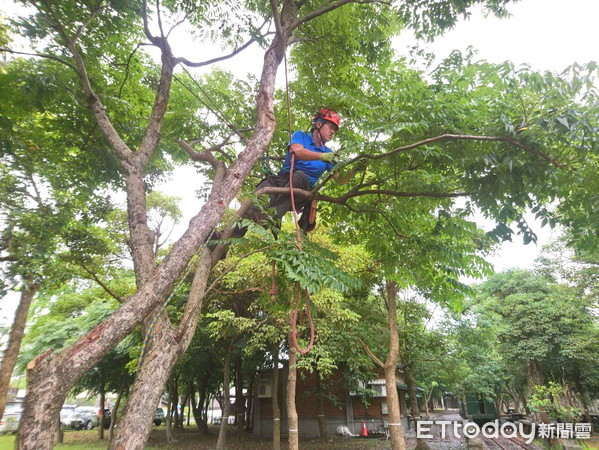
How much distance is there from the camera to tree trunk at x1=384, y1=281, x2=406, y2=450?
1093cm

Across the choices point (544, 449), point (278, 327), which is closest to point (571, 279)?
point (544, 449)

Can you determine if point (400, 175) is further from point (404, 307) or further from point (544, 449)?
point (544, 449)

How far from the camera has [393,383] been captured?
12078 millimetres

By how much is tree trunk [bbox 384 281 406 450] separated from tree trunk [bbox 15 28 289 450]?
980 cm

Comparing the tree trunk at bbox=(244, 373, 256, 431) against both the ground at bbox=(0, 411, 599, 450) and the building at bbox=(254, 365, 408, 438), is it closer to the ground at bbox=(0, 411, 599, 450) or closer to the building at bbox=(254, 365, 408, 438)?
the building at bbox=(254, 365, 408, 438)

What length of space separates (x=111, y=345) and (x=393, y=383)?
37.0ft

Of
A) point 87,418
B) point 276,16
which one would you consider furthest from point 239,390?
point 276,16

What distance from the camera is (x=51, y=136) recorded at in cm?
685

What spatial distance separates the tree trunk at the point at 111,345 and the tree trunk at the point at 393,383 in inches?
386

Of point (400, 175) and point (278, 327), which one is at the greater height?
point (400, 175)

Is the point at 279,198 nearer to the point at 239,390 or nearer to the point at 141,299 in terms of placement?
→ the point at 141,299

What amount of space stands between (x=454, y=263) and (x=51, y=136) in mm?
7913

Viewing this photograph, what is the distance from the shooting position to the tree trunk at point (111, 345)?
99.0 inches

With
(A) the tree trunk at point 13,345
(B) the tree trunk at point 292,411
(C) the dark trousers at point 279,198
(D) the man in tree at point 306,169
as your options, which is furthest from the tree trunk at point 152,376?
(A) the tree trunk at point 13,345
